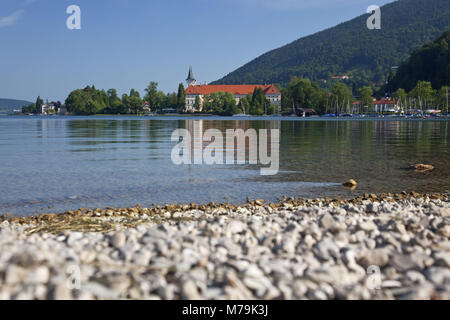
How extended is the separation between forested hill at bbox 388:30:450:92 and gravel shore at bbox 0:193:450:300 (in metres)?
181

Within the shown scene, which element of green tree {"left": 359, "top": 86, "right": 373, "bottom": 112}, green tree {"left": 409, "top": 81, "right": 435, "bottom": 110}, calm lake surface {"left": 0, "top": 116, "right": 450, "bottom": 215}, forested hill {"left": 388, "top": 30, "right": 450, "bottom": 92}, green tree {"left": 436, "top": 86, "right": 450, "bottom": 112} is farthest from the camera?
green tree {"left": 359, "top": 86, "right": 373, "bottom": 112}

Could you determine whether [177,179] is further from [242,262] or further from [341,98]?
[341,98]

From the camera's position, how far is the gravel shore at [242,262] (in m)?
4.51

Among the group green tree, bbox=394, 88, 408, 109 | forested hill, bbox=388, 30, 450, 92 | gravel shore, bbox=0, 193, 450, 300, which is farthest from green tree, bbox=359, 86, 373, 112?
gravel shore, bbox=0, 193, 450, 300

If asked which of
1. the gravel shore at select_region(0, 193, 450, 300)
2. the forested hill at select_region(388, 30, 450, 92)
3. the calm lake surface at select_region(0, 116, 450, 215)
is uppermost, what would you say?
the forested hill at select_region(388, 30, 450, 92)

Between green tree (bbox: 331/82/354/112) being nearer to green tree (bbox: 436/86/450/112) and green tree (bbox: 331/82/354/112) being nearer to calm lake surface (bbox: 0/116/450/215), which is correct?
green tree (bbox: 436/86/450/112)

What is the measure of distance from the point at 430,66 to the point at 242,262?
196824 millimetres

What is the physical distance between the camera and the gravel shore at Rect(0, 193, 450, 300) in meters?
4.51

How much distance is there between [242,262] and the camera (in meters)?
5.00

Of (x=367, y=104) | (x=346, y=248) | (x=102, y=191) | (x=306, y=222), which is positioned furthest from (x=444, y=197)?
(x=367, y=104)

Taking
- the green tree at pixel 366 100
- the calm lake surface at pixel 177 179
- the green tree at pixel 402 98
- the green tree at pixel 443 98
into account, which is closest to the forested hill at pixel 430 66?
the green tree at pixel 402 98

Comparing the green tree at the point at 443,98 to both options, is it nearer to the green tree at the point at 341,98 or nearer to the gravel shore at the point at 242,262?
the green tree at the point at 341,98

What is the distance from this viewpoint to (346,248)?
5.52 metres
